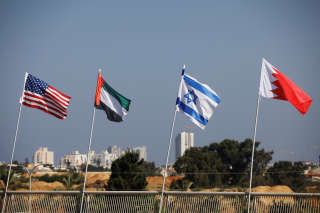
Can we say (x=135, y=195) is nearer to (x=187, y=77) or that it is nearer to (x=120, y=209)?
(x=120, y=209)

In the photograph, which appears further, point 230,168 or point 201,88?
point 230,168

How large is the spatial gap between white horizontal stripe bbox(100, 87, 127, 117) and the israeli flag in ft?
7.57

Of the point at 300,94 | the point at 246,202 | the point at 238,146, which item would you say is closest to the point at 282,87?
the point at 300,94


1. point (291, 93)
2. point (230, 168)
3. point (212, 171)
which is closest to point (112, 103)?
point (291, 93)

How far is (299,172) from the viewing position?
2383 inches

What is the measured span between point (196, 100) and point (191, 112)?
449 millimetres

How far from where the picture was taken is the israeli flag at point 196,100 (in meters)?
15.9

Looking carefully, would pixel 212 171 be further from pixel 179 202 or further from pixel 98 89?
pixel 179 202

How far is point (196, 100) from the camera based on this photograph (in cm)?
1616

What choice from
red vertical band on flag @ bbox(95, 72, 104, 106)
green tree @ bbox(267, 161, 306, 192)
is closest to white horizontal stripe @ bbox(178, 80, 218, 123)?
red vertical band on flag @ bbox(95, 72, 104, 106)

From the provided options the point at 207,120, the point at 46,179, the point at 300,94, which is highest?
the point at 300,94

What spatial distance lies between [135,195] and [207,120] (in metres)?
3.47

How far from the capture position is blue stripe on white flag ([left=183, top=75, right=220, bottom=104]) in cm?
1591

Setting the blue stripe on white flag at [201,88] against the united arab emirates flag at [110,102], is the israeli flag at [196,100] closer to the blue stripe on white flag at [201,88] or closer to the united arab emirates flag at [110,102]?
the blue stripe on white flag at [201,88]
